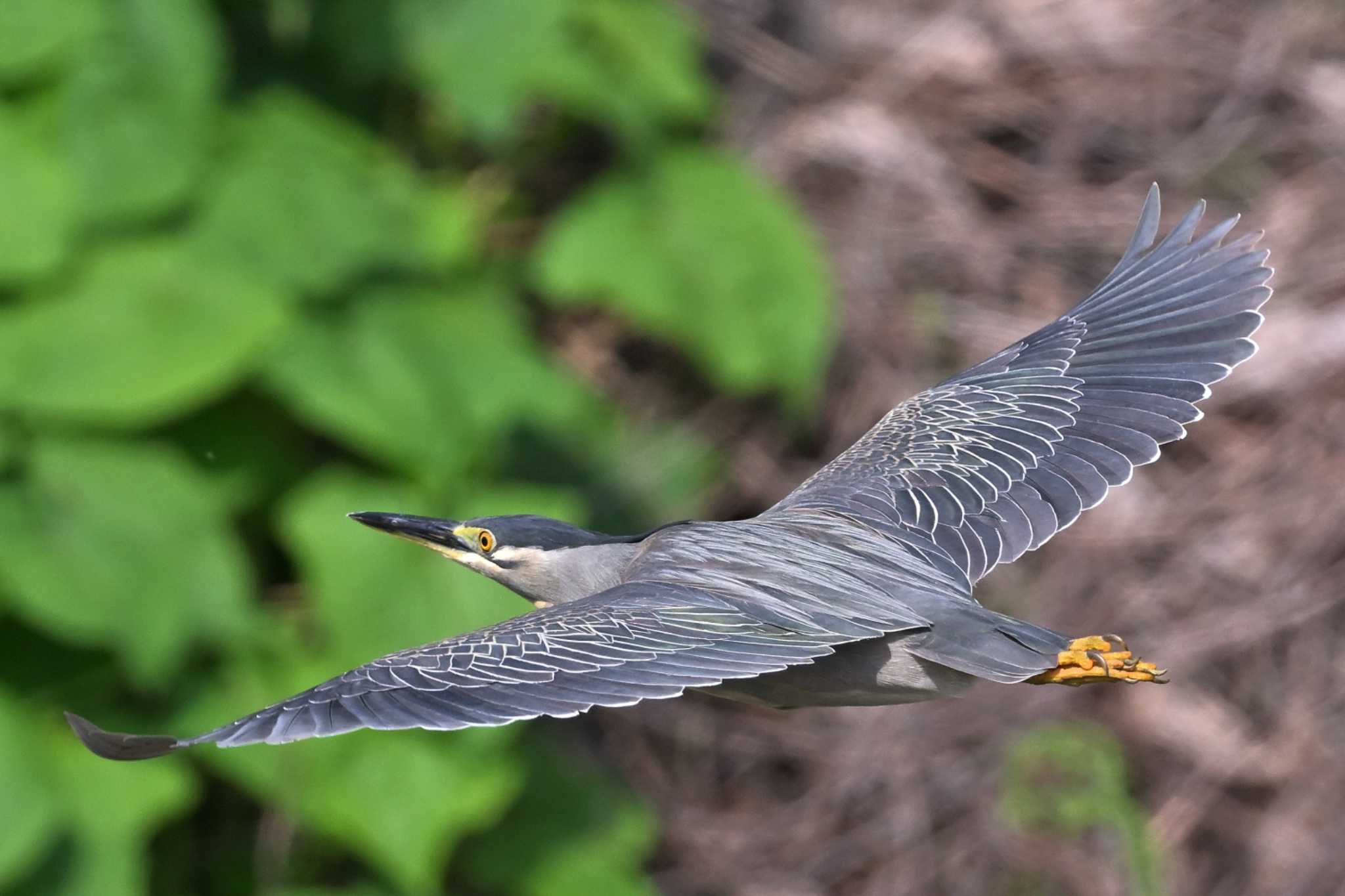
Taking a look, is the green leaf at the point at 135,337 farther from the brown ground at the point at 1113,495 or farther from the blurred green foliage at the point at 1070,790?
the blurred green foliage at the point at 1070,790

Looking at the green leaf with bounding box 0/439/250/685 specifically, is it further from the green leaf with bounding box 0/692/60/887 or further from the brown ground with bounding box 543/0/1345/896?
the brown ground with bounding box 543/0/1345/896

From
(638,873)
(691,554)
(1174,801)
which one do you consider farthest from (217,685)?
(1174,801)

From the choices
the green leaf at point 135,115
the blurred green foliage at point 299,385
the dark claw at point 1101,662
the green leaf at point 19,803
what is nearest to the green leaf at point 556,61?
the blurred green foliage at point 299,385

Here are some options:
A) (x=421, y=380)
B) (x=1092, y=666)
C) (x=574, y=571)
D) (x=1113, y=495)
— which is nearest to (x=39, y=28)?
(x=421, y=380)

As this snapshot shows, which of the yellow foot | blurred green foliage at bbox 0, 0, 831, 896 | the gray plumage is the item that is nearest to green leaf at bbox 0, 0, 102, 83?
blurred green foliage at bbox 0, 0, 831, 896

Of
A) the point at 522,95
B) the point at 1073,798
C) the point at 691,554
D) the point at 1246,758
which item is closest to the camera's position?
the point at 691,554

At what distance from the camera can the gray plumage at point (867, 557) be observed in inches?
101

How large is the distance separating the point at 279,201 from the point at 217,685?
1348 millimetres

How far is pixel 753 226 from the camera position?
5621 mm

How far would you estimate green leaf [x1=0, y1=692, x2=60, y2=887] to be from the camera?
14.0 ft

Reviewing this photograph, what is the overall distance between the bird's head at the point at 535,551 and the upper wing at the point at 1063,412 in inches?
16.7

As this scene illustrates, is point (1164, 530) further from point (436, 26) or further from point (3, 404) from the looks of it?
point (3, 404)

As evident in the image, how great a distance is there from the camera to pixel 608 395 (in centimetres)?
609

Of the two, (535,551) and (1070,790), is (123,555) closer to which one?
(535,551)
